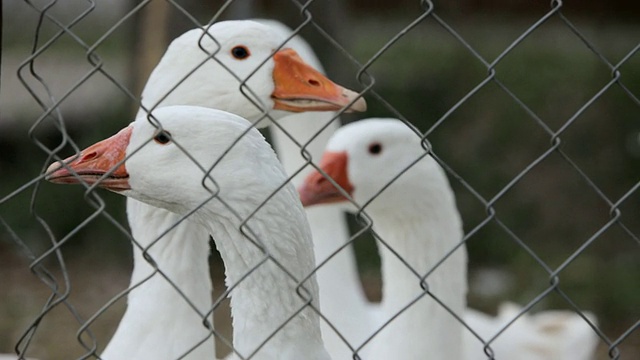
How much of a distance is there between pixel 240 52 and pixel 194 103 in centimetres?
22

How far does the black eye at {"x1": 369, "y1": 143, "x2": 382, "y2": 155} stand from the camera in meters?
4.13

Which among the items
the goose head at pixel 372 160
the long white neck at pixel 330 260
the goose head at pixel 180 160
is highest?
the goose head at pixel 180 160

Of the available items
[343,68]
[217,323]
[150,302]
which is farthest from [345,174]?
[217,323]

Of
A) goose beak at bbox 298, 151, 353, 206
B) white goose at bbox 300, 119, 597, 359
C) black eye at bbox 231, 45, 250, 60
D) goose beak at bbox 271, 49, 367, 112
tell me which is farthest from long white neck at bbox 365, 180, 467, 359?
black eye at bbox 231, 45, 250, 60

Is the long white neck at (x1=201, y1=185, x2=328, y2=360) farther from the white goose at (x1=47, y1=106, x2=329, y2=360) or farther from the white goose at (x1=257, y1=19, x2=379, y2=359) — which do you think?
the white goose at (x1=257, y1=19, x2=379, y2=359)

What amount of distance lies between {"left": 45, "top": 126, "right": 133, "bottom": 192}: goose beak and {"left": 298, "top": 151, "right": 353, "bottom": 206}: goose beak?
4.83 feet

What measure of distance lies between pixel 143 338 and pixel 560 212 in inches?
235

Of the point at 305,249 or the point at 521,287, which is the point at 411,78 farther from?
the point at 305,249

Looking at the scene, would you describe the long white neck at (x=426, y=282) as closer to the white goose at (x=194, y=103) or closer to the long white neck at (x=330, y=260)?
the long white neck at (x=330, y=260)

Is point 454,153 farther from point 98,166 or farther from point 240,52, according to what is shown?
point 98,166

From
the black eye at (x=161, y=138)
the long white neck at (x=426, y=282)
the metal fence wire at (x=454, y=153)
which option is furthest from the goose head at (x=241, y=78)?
the metal fence wire at (x=454, y=153)

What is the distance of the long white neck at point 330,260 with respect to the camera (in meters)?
4.50

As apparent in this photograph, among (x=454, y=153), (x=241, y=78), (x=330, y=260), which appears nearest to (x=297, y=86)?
(x=241, y=78)

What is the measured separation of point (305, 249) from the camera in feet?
8.56
